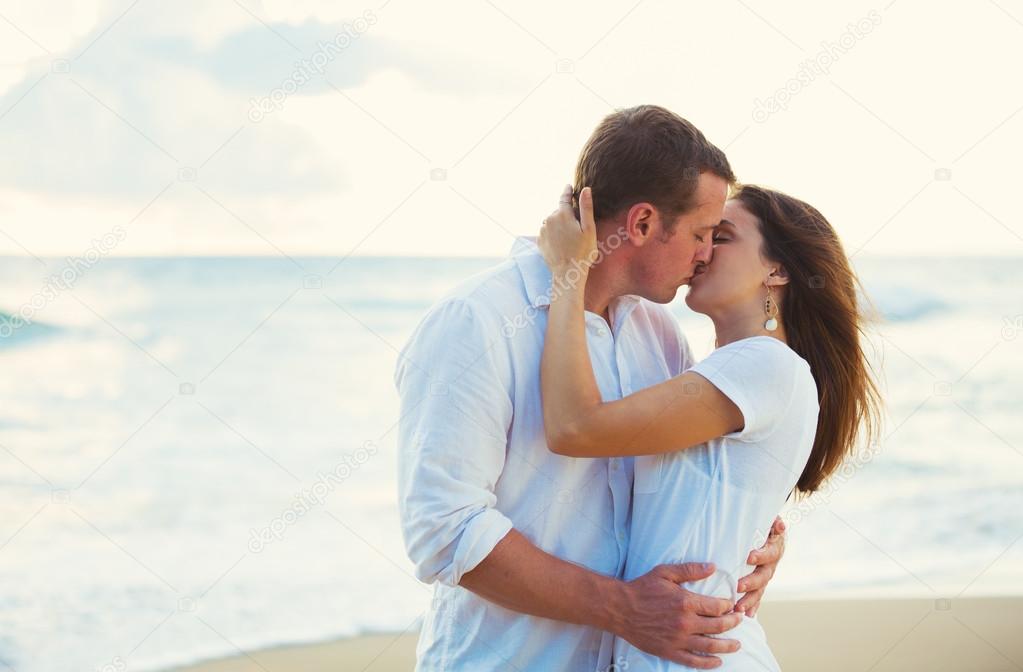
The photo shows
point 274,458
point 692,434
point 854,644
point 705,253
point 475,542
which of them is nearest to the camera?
point 475,542

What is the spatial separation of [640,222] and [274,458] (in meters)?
8.14

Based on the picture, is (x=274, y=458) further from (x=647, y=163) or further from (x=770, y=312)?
(x=647, y=163)

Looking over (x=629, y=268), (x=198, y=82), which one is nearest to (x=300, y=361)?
(x=198, y=82)

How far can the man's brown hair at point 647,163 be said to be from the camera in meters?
2.28

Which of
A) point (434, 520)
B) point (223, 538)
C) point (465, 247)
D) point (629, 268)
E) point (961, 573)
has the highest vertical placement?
point (465, 247)

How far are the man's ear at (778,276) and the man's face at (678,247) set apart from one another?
0.62 feet

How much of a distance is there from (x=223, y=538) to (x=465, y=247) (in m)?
10.2

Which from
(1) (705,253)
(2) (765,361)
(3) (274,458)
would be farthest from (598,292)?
(3) (274,458)

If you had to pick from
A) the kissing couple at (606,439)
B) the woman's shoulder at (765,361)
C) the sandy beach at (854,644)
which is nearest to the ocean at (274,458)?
the sandy beach at (854,644)

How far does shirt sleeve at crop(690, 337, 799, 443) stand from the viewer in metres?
2.13

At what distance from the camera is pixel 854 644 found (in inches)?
183

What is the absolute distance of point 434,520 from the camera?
2.01 m

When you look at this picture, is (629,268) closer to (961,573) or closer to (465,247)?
(961,573)

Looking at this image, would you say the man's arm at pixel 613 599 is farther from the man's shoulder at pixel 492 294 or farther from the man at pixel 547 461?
the man's shoulder at pixel 492 294
